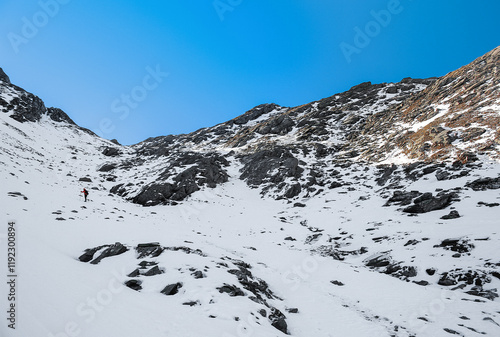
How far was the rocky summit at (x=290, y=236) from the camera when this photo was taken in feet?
31.8

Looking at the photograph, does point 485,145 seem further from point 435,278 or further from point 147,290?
point 147,290

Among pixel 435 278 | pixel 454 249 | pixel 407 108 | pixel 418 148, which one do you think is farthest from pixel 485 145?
pixel 407 108

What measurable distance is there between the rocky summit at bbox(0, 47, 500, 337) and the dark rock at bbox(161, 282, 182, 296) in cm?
6

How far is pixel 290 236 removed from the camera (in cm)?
2619

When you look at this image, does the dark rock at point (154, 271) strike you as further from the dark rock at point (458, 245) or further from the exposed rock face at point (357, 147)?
the exposed rock face at point (357, 147)

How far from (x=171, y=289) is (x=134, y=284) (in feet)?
6.42

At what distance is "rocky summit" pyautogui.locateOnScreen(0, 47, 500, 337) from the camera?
9.69 metres

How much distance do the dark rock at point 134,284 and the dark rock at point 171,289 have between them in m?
1.27

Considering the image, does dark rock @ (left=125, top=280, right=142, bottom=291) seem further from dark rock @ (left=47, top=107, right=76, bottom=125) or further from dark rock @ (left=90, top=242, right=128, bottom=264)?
dark rock @ (left=47, top=107, right=76, bottom=125)

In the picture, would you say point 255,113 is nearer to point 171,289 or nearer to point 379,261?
point 379,261

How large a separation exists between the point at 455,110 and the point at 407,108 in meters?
16.2

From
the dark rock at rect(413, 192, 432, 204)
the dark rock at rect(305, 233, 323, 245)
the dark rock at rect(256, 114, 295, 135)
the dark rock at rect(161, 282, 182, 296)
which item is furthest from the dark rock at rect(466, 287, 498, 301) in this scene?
the dark rock at rect(256, 114, 295, 135)

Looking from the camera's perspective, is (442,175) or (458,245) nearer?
(458,245)

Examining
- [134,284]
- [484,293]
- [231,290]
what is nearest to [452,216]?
[484,293]
